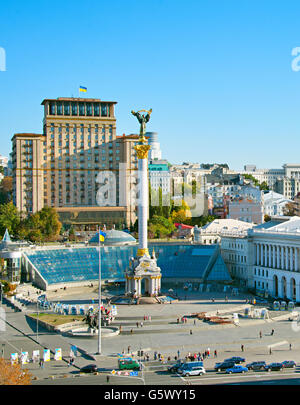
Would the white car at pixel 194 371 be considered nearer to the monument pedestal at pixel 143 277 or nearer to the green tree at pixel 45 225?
the monument pedestal at pixel 143 277

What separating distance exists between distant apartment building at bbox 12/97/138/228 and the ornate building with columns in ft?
136

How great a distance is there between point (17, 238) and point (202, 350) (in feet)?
209

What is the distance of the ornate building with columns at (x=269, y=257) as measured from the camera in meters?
71.1

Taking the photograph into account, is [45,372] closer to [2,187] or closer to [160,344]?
[160,344]

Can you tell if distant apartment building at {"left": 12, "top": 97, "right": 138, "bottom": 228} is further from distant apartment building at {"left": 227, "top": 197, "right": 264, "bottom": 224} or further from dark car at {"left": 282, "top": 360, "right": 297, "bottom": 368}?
dark car at {"left": 282, "top": 360, "right": 297, "bottom": 368}

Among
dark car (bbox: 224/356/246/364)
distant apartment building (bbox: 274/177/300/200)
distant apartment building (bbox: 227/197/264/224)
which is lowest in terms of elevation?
dark car (bbox: 224/356/246/364)

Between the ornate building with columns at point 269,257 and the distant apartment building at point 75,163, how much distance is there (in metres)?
41.4

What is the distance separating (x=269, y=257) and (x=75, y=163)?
58332 millimetres

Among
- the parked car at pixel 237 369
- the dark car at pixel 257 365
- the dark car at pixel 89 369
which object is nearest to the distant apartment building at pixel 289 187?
the dark car at pixel 257 365

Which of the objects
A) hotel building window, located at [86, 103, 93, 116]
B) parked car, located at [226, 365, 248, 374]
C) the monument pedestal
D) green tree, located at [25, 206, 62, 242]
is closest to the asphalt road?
parked car, located at [226, 365, 248, 374]

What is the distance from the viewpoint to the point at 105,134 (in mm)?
126562

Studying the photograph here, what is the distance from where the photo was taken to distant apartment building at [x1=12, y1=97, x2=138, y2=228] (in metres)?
121

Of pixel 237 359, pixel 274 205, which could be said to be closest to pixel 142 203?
pixel 237 359

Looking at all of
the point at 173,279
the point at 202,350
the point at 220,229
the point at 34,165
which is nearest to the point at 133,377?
the point at 202,350
